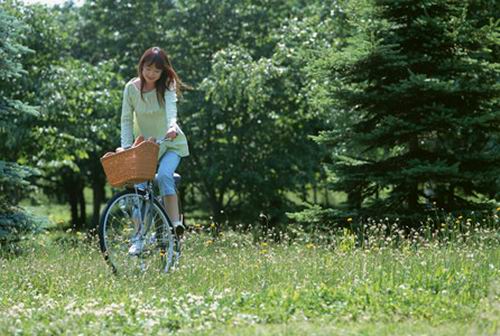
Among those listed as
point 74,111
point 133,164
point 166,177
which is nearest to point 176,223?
point 166,177

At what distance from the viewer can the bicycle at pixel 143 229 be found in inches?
263

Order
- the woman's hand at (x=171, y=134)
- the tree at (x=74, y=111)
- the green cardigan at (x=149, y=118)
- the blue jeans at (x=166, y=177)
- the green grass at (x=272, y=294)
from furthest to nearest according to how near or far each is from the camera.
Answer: the tree at (x=74, y=111) < the green cardigan at (x=149, y=118) < the blue jeans at (x=166, y=177) < the woman's hand at (x=171, y=134) < the green grass at (x=272, y=294)

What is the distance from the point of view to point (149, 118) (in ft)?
23.4

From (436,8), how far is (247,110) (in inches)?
393

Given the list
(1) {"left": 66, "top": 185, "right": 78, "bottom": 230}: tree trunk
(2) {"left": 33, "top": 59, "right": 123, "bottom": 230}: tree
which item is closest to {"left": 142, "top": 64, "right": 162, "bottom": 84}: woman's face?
(2) {"left": 33, "top": 59, "right": 123, "bottom": 230}: tree

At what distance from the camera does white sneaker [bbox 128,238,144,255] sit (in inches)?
262

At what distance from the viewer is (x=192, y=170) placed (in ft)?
68.4

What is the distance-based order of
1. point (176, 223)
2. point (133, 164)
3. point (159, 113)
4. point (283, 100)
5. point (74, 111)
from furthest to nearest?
1. point (283, 100)
2. point (74, 111)
3. point (159, 113)
4. point (176, 223)
5. point (133, 164)

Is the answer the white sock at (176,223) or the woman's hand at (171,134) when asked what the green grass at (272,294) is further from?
the woman's hand at (171,134)

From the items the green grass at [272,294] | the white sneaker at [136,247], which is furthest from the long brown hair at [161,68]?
the green grass at [272,294]

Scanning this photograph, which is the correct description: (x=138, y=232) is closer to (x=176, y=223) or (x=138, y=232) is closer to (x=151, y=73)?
(x=176, y=223)

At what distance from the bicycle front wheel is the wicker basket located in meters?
0.28

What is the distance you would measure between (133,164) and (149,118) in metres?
0.84

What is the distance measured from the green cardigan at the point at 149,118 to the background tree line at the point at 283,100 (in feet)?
11.1
